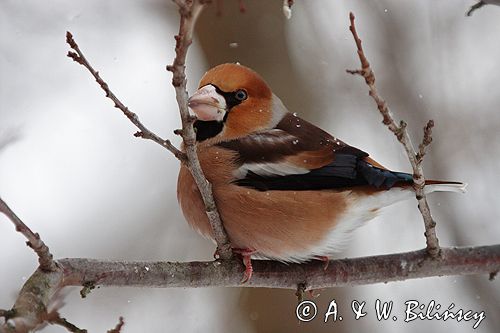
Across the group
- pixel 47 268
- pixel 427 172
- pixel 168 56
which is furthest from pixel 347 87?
pixel 47 268

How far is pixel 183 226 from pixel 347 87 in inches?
74.4

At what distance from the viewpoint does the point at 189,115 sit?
2.68m

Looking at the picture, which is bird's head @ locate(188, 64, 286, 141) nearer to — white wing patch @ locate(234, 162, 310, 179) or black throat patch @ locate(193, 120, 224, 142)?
black throat patch @ locate(193, 120, 224, 142)

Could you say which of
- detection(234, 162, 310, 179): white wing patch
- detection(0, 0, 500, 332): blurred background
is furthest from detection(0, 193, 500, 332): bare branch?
→ detection(0, 0, 500, 332): blurred background

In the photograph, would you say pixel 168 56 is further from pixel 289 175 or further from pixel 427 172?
pixel 289 175

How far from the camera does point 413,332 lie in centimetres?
577

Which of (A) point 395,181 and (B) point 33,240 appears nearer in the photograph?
(B) point 33,240

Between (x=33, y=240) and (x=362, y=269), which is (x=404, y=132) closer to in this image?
(x=362, y=269)

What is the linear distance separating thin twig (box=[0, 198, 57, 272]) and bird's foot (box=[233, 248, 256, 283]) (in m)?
1.10

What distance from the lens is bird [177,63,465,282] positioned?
355 centimetres

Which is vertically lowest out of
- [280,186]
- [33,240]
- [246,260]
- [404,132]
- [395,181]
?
[33,240]

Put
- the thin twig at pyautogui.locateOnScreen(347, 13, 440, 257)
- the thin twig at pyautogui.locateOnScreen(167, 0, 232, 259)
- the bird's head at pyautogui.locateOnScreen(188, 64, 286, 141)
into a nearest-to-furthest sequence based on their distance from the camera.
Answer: the thin twig at pyautogui.locateOnScreen(167, 0, 232, 259)
the thin twig at pyautogui.locateOnScreen(347, 13, 440, 257)
the bird's head at pyautogui.locateOnScreen(188, 64, 286, 141)

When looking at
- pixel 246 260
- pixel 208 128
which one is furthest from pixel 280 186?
pixel 208 128

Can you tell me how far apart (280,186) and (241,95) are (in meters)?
0.63
